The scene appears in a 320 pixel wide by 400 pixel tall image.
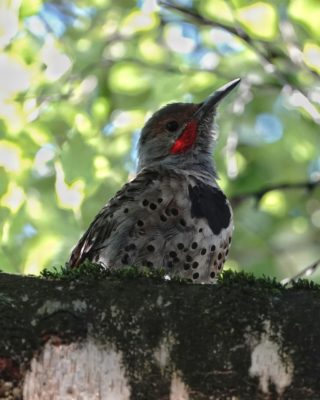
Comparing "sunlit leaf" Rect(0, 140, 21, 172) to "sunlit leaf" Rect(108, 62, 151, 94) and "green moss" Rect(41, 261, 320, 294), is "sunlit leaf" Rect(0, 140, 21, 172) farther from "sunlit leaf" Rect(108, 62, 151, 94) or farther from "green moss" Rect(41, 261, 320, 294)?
"green moss" Rect(41, 261, 320, 294)

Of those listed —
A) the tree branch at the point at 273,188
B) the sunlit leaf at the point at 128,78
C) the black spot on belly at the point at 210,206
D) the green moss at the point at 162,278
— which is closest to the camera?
the green moss at the point at 162,278

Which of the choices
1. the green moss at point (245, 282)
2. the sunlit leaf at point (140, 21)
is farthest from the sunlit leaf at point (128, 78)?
the green moss at point (245, 282)

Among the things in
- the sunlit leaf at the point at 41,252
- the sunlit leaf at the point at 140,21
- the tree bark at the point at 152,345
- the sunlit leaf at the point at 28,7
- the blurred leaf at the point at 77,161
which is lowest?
the tree bark at the point at 152,345

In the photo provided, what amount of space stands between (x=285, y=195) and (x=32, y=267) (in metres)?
3.01

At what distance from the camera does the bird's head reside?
236 inches

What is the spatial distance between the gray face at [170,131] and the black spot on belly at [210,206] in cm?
87

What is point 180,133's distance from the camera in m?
6.12

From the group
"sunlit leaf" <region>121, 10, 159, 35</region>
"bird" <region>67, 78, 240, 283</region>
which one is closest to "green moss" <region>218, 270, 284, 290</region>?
"bird" <region>67, 78, 240, 283</region>

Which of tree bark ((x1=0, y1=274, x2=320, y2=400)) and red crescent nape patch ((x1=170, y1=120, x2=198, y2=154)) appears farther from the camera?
red crescent nape patch ((x1=170, y1=120, x2=198, y2=154))

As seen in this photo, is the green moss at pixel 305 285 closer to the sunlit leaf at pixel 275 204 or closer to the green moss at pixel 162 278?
the green moss at pixel 162 278

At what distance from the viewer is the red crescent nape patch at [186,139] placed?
19.6 ft

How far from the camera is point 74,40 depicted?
7.77 meters

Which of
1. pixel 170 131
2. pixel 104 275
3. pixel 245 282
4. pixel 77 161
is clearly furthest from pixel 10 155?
pixel 245 282

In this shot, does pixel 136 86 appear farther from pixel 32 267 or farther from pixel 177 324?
pixel 177 324
